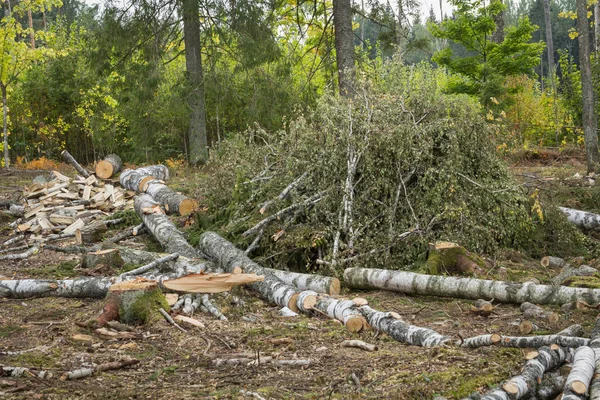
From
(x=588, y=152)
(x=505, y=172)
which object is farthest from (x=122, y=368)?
(x=588, y=152)

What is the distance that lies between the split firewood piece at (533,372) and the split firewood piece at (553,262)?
11.2 feet

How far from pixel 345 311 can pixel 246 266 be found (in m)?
1.62

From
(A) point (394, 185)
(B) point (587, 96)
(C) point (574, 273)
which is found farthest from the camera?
(B) point (587, 96)

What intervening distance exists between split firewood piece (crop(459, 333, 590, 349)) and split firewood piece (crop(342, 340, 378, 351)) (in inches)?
24.2

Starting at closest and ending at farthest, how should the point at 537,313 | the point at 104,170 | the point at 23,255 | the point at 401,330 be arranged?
the point at 401,330
the point at 537,313
the point at 23,255
the point at 104,170

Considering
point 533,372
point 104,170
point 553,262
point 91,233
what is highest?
point 104,170

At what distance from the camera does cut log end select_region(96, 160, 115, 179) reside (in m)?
12.4

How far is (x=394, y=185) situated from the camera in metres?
6.89

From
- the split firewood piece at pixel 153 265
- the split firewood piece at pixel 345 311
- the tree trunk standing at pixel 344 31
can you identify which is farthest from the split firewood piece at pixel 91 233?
the tree trunk standing at pixel 344 31

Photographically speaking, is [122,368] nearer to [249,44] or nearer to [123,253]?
[123,253]

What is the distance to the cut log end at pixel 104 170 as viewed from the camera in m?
12.4

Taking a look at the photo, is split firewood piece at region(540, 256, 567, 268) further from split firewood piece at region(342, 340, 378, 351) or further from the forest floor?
split firewood piece at region(342, 340, 378, 351)

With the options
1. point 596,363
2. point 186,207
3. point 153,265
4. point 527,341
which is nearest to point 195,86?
point 186,207

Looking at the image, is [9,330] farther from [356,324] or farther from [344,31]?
[344,31]
